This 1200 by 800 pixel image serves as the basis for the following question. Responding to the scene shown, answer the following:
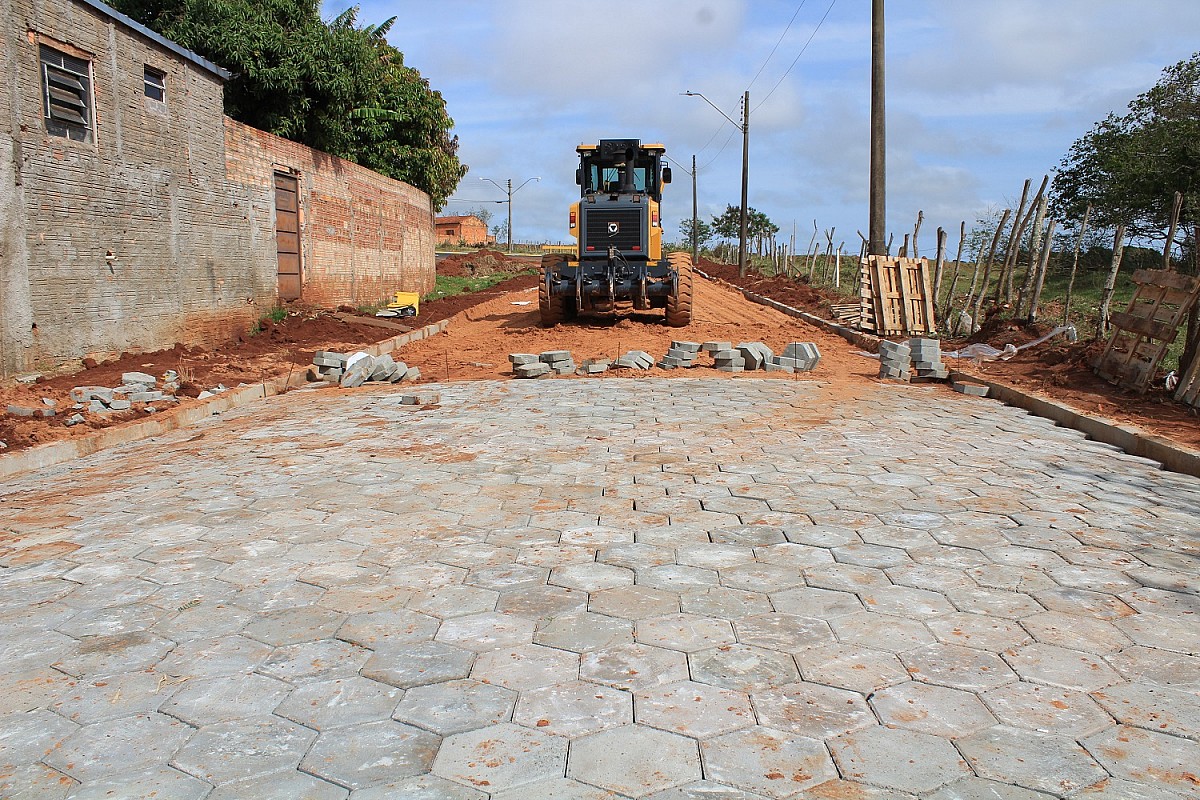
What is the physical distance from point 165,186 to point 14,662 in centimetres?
943

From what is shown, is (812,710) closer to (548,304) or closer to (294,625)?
(294,625)

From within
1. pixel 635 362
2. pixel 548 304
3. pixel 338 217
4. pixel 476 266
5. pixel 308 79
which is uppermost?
pixel 308 79

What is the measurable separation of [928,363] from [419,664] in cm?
928

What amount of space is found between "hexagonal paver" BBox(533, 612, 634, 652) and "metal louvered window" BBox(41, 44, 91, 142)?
28.4 ft

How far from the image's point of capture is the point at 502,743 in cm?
249

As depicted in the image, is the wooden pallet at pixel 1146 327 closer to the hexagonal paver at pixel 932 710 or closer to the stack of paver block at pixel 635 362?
the stack of paver block at pixel 635 362

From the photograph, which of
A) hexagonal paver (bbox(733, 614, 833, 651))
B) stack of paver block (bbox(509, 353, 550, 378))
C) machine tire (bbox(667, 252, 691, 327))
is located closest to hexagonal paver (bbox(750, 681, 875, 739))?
hexagonal paver (bbox(733, 614, 833, 651))

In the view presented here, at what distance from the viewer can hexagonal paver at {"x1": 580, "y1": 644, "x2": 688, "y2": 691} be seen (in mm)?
2859

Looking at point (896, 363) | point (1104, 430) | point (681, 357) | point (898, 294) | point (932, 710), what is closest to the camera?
point (932, 710)

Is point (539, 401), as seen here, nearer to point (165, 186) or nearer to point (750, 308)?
point (165, 186)

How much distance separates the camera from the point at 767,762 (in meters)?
2.39

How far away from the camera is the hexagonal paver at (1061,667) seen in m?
2.86

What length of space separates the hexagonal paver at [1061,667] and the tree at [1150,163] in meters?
21.0

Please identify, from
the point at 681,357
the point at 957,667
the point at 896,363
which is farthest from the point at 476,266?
the point at 957,667
